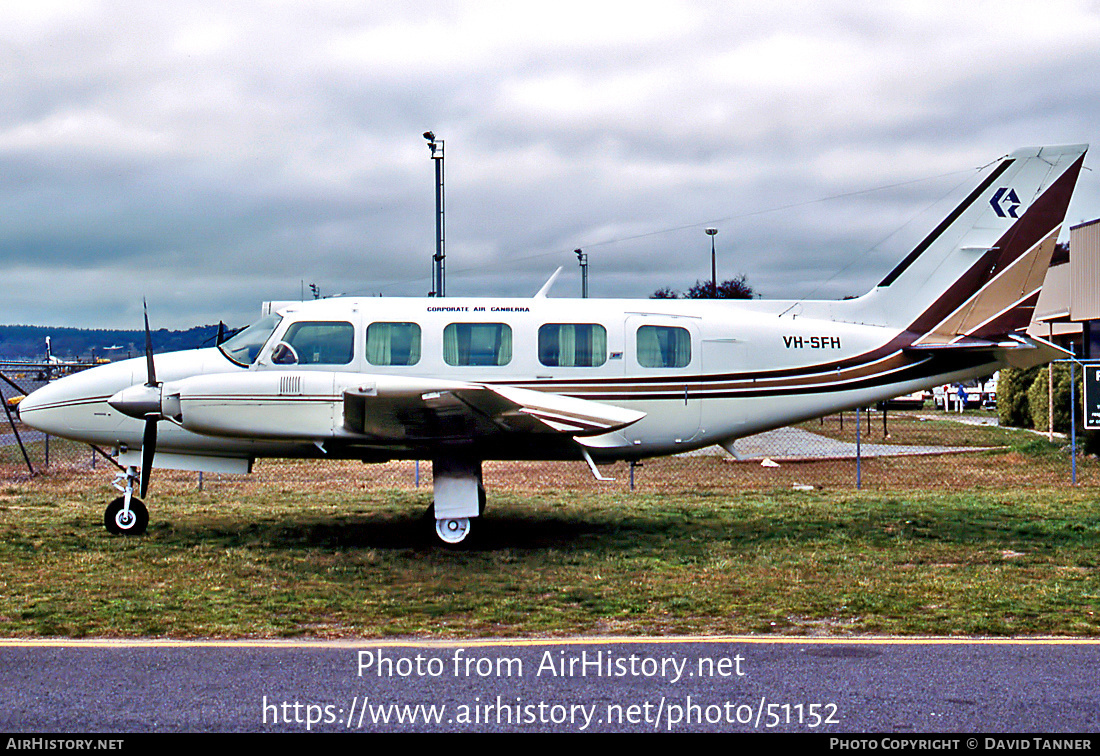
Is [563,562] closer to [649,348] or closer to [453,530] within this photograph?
[453,530]

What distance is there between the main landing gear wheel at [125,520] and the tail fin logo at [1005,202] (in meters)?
12.5

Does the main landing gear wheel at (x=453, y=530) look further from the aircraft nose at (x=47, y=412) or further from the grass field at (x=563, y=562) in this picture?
the aircraft nose at (x=47, y=412)

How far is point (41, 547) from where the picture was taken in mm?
12078

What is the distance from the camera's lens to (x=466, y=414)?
11.9 meters

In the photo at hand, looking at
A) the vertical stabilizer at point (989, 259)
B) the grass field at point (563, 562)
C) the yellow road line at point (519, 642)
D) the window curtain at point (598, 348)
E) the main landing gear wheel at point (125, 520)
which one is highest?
the vertical stabilizer at point (989, 259)

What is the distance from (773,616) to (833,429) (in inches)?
1188

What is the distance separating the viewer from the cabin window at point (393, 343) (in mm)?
13109

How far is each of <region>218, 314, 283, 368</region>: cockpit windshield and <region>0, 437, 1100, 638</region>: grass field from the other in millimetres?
2370

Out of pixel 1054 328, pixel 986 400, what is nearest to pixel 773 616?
pixel 1054 328

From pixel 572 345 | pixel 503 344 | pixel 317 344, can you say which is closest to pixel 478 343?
pixel 503 344

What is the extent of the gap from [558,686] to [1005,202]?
11.3 m

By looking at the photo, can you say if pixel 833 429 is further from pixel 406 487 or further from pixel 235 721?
pixel 235 721

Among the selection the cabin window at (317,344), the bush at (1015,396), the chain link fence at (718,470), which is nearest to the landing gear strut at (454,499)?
the cabin window at (317,344)

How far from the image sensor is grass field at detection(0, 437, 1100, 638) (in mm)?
8555
